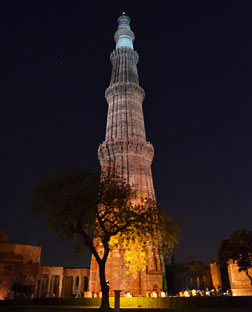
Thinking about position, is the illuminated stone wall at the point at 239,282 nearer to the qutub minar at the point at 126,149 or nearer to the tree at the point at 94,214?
the qutub minar at the point at 126,149

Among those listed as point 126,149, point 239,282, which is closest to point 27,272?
point 126,149

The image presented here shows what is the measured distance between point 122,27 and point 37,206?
54.3 m

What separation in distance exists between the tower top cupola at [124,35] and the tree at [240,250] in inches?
1795

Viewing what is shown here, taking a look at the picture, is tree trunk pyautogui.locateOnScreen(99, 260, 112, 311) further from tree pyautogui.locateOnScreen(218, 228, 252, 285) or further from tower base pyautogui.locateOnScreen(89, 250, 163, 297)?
tree pyautogui.locateOnScreen(218, 228, 252, 285)

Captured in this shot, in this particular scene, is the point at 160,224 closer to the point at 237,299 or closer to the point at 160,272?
the point at 237,299

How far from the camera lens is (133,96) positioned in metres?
53.1

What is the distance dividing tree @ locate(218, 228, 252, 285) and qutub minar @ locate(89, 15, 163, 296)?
941 centimetres

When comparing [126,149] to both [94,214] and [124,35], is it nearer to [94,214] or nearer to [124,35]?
[94,214]

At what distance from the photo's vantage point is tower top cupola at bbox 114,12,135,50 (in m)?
62.2

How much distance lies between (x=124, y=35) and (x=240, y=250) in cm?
5091

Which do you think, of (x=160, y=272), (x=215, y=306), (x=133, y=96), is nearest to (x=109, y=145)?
(x=133, y=96)

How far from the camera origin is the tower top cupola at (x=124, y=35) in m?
62.2

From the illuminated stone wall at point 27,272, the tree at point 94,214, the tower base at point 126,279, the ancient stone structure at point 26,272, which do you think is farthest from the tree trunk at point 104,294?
the illuminated stone wall at point 27,272

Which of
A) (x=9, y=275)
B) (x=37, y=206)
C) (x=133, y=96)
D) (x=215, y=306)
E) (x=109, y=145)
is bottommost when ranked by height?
(x=215, y=306)
